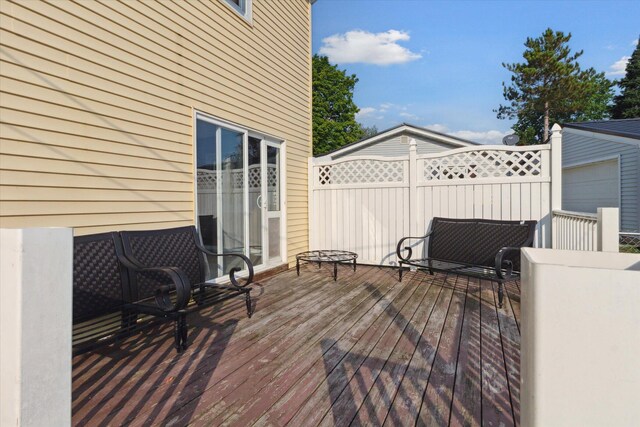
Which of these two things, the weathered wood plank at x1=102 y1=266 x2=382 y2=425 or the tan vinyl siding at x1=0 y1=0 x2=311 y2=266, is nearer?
the weathered wood plank at x1=102 y1=266 x2=382 y2=425

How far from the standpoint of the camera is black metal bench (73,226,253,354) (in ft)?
7.51

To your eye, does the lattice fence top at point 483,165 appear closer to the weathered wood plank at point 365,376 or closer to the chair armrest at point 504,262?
the chair armrest at point 504,262

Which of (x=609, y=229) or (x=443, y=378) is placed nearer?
(x=443, y=378)

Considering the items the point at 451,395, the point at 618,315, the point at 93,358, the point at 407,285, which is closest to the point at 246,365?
the point at 93,358

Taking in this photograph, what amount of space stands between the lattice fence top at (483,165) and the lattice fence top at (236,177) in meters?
→ 2.23

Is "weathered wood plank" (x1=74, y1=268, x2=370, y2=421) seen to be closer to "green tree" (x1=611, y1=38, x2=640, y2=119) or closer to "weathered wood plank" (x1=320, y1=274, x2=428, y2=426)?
"weathered wood plank" (x1=320, y1=274, x2=428, y2=426)

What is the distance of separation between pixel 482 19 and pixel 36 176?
1344cm

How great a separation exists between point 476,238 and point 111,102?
4021 millimetres

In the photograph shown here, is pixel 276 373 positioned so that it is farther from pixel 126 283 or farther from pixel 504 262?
pixel 504 262

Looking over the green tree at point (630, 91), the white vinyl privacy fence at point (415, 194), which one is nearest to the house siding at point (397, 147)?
the white vinyl privacy fence at point (415, 194)

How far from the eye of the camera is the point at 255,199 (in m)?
4.70

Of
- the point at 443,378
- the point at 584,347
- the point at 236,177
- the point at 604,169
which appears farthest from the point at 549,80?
the point at 584,347

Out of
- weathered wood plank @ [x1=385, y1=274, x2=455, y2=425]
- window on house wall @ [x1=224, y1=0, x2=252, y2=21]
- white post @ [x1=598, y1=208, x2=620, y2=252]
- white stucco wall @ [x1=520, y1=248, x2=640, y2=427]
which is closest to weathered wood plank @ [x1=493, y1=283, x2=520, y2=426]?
weathered wood plank @ [x1=385, y1=274, x2=455, y2=425]

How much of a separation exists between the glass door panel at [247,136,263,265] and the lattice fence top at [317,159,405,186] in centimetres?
151
